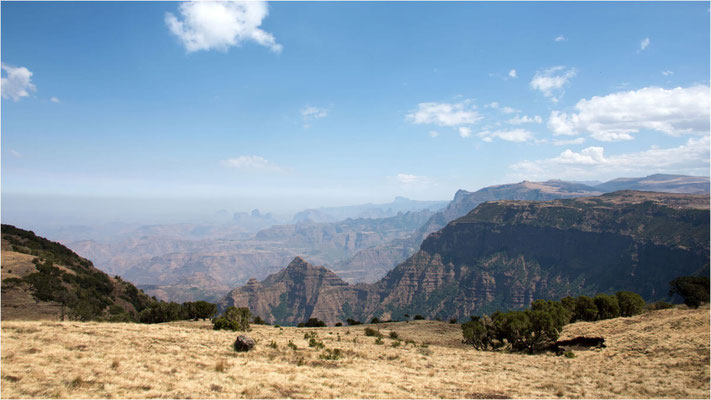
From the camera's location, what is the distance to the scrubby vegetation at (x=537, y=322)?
4431 centimetres

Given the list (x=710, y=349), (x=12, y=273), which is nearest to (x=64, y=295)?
(x=12, y=273)

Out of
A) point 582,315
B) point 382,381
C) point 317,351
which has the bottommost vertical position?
point 582,315

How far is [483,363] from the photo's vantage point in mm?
35000

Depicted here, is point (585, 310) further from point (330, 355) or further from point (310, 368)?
point (310, 368)

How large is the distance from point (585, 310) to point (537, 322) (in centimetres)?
2723

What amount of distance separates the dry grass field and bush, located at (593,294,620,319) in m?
22.9

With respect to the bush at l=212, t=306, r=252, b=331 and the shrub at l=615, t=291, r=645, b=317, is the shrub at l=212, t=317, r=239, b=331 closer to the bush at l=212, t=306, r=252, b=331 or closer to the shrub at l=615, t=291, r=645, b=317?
the bush at l=212, t=306, r=252, b=331

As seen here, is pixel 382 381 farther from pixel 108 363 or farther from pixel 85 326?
pixel 85 326

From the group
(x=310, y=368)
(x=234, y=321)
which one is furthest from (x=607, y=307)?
(x=234, y=321)

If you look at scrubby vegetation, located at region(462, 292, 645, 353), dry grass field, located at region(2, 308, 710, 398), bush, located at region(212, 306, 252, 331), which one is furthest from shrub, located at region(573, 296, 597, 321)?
bush, located at region(212, 306, 252, 331)

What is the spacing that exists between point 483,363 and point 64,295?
261 feet

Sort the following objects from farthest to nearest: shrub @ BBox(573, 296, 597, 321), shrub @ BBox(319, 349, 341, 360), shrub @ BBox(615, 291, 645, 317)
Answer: shrub @ BBox(615, 291, 645, 317)
shrub @ BBox(573, 296, 597, 321)
shrub @ BBox(319, 349, 341, 360)

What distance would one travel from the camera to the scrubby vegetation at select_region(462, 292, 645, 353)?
44.3 meters

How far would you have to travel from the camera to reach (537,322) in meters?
44.2
